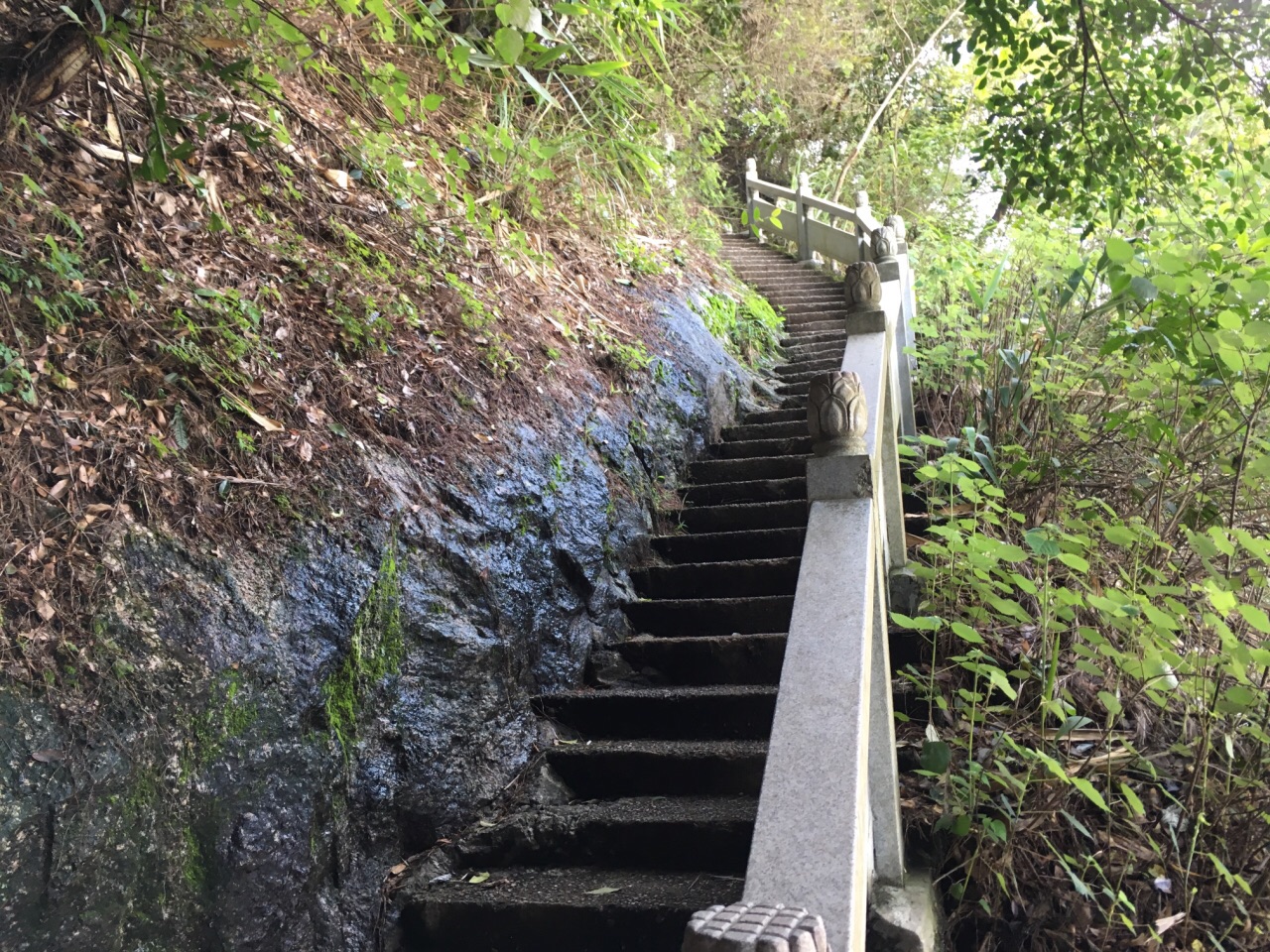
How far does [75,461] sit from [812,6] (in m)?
10.3

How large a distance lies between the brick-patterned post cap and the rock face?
1.44 metres

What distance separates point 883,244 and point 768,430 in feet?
4.98

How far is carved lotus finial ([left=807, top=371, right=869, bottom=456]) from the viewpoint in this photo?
252 cm

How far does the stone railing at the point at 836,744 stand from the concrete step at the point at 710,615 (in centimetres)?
48

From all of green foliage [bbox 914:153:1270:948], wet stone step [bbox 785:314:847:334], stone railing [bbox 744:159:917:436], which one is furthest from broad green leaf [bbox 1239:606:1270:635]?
wet stone step [bbox 785:314:847:334]

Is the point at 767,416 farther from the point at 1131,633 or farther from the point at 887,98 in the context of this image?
the point at 887,98

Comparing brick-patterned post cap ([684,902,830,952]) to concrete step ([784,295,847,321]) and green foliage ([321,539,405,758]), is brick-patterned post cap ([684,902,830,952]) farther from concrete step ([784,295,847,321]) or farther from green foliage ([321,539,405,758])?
concrete step ([784,295,847,321])

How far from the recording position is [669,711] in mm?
3160

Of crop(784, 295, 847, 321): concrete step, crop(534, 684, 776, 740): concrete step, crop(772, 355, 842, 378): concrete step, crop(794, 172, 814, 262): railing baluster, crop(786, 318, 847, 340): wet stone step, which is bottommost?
crop(534, 684, 776, 740): concrete step

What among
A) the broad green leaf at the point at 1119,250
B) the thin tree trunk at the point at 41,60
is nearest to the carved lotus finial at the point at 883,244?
the broad green leaf at the point at 1119,250

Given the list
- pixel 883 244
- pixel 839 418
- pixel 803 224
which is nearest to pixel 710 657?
pixel 839 418

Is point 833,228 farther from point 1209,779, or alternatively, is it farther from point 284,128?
point 1209,779

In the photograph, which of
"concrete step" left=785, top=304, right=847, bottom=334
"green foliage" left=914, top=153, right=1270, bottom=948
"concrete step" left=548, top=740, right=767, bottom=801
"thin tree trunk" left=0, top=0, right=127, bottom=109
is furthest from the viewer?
"concrete step" left=785, top=304, right=847, bottom=334

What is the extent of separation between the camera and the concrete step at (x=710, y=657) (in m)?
3.37
